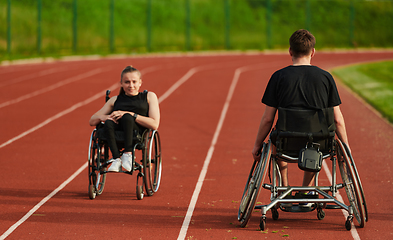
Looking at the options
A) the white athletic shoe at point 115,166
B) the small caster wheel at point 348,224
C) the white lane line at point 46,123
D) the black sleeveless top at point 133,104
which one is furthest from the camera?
the black sleeveless top at point 133,104

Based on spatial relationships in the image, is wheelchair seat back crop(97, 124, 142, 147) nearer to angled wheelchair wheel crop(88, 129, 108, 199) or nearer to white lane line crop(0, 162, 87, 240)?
angled wheelchair wheel crop(88, 129, 108, 199)

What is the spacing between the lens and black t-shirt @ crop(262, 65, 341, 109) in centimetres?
471

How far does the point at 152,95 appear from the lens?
21.4 ft

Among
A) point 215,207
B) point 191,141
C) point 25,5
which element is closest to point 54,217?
point 215,207

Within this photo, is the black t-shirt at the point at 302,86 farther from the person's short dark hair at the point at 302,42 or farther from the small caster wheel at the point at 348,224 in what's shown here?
the small caster wheel at the point at 348,224

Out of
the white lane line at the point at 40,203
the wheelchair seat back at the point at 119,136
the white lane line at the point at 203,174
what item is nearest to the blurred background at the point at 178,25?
the white lane line at the point at 203,174

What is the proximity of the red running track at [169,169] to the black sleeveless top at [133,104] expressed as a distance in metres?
0.94

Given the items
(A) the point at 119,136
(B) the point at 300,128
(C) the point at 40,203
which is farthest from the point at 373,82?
(B) the point at 300,128

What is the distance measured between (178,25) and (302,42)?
34023mm

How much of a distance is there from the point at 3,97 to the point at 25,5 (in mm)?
17694

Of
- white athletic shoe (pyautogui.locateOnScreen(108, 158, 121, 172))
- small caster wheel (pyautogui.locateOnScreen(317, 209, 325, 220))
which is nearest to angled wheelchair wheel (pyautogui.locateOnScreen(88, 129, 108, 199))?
white athletic shoe (pyautogui.locateOnScreen(108, 158, 121, 172))

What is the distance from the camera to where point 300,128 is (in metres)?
4.72

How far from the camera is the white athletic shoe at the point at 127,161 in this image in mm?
5999

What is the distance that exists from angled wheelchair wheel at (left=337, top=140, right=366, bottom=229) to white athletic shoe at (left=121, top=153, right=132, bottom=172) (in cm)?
217
